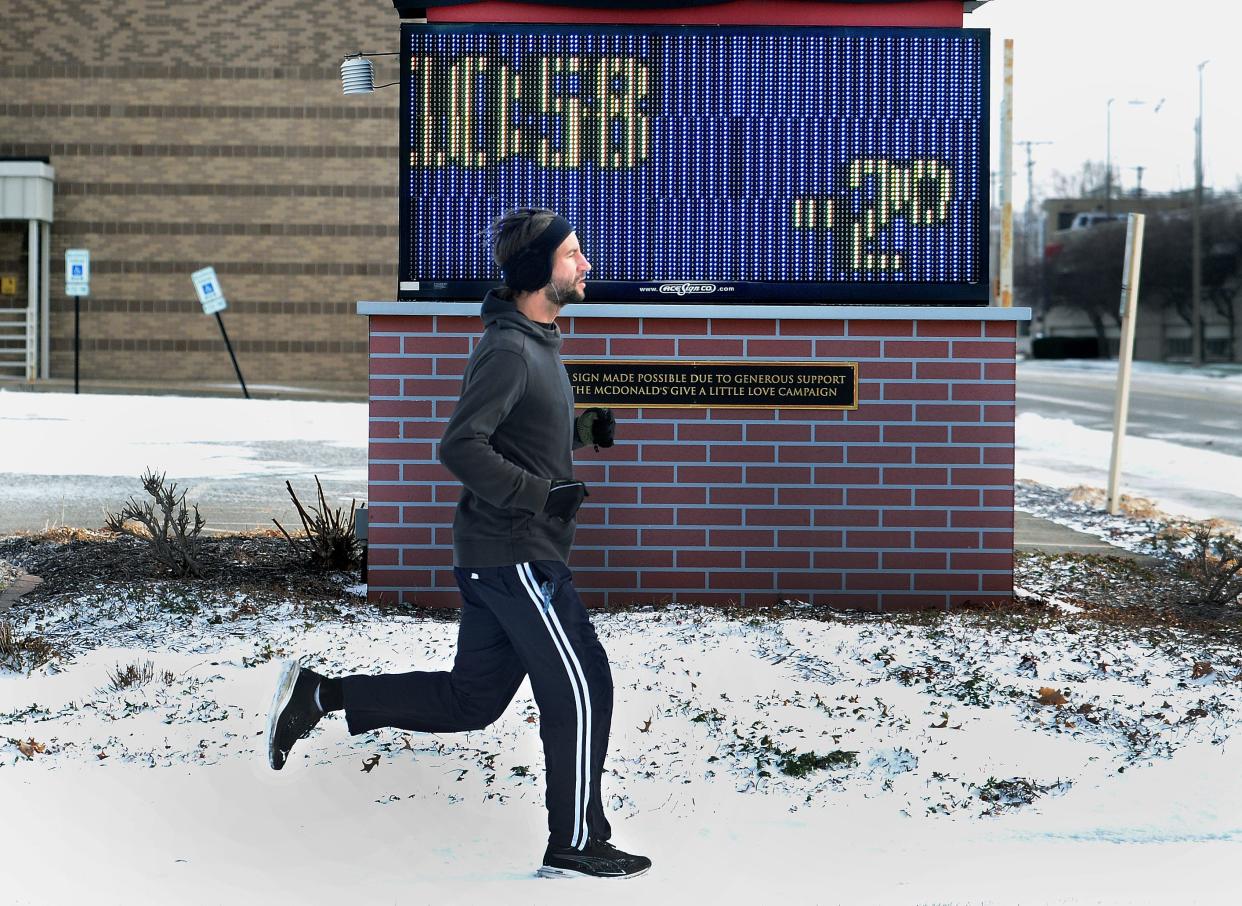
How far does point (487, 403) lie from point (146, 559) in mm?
4776

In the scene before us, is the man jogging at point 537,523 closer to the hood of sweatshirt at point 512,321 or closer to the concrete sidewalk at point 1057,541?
the hood of sweatshirt at point 512,321

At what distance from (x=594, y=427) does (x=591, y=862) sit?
1301 millimetres

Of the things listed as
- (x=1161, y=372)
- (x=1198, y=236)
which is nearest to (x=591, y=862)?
(x=1161, y=372)

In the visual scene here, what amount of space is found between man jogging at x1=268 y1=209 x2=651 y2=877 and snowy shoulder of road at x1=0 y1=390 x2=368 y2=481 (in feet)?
33.2

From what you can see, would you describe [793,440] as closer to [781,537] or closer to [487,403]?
[781,537]

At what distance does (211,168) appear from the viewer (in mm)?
30922

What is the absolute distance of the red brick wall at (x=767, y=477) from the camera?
296 inches

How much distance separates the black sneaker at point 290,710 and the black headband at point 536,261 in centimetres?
142

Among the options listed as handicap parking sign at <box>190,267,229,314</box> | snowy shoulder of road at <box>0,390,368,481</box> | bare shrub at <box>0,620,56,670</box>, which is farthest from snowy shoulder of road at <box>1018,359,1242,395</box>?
bare shrub at <box>0,620,56,670</box>

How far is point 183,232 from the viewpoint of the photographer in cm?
3112

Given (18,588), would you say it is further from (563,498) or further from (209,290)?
(209,290)

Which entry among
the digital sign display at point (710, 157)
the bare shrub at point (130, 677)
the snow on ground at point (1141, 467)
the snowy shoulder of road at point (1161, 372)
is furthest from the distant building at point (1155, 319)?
the bare shrub at point (130, 677)

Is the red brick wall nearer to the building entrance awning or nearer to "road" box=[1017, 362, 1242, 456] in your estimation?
"road" box=[1017, 362, 1242, 456]

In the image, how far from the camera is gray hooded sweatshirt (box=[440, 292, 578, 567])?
4.24 meters
